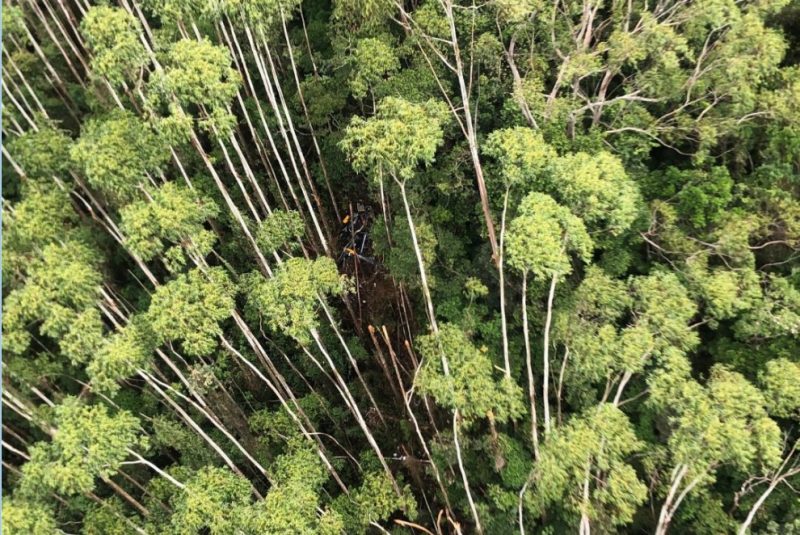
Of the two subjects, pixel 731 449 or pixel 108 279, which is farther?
pixel 108 279

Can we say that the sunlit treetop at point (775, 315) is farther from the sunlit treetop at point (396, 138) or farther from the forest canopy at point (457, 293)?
the sunlit treetop at point (396, 138)

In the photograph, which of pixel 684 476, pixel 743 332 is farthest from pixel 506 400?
pixel 743 332

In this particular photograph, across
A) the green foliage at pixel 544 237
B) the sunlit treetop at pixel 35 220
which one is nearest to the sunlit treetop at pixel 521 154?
the green foliage at pixel 544 237

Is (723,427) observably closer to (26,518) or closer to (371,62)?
(371,62)

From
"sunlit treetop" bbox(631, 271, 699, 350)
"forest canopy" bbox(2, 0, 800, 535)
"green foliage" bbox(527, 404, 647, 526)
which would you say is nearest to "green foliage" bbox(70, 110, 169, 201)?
"forest canopy" bbox(2, 0, 800, 535)

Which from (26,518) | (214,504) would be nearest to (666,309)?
(214,504)

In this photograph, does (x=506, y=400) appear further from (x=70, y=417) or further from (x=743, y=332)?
(x=70, y=417)
